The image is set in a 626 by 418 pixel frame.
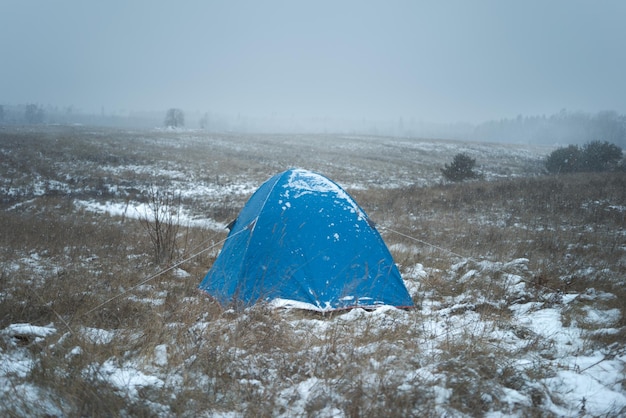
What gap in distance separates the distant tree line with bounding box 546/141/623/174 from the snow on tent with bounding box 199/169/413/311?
26241mm

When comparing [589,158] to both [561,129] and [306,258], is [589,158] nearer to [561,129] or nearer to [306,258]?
[306,258]

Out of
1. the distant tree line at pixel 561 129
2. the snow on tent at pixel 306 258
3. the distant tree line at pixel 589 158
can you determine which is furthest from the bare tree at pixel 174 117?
A: the distant tree line at pixel 561 129

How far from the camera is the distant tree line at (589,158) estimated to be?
23.2 m

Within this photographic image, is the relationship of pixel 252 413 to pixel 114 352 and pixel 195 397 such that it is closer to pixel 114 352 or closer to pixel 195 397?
pixel 195 397

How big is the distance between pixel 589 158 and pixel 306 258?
89.8ft

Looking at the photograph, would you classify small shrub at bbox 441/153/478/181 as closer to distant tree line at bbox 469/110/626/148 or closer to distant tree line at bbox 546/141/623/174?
distant tree line at bbox 546/141/623/174

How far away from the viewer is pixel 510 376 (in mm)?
2633

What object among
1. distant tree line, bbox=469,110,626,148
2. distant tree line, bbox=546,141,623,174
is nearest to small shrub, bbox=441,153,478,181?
distant tree line, bbox=546,141,623,174

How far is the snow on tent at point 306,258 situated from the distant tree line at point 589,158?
86.1ft

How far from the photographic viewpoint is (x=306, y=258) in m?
4.52

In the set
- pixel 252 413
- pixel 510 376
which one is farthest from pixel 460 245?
pixel 252 413

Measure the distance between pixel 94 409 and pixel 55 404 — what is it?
0.97 ft

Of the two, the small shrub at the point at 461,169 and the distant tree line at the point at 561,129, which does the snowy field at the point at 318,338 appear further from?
Answer: the distant tree line at the point at 561,129

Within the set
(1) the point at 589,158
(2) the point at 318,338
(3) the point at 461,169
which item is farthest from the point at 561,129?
(2) the point at 318,338
